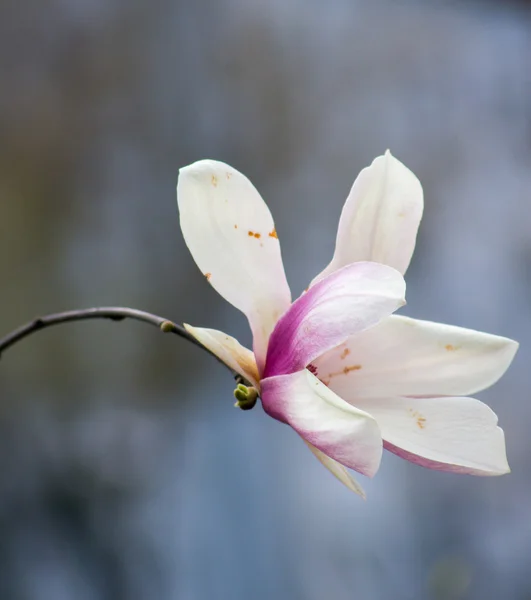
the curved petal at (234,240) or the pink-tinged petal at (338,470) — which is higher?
the curved petal at (234,240)

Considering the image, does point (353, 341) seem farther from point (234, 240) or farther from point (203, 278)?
point (203, 278)

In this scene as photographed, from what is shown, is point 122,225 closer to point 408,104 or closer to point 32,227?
point 32,227

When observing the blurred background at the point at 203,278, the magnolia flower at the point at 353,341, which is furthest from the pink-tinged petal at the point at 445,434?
the blurred background at the point at 203,278

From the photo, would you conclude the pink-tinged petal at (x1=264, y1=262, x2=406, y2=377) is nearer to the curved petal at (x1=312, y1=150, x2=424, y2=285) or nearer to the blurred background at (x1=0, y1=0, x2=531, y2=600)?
the curved petal at (x1=312, y1=150, x2=424, y2=285)

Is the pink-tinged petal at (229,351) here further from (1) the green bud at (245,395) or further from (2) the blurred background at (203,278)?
(2) the blurred background at (203,278)

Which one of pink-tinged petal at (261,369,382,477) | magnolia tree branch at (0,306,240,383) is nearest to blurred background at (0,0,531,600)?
magnolia tree branch at (0,306,240,383)

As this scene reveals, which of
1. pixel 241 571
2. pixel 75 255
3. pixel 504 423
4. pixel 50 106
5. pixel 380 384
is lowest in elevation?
pixel 241 571

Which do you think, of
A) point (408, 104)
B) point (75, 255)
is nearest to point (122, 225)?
point (75, 255)
